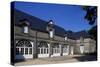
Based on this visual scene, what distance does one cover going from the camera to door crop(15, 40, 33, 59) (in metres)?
5.02

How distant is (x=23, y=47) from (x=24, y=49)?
50mm

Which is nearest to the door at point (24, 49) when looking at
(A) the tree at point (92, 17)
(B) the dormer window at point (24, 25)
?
(B) the dormer window at point (24, 25)

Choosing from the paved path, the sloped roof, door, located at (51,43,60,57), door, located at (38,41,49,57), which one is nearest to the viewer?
the sloped roof

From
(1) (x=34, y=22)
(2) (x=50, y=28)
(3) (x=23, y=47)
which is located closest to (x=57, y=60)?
(2) (x=50, y=28)

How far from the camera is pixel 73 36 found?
18.7 feet

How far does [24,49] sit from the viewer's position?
5121mm

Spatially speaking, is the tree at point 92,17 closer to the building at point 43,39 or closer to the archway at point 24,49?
the building at point 43,39

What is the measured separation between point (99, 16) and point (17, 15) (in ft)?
7.16

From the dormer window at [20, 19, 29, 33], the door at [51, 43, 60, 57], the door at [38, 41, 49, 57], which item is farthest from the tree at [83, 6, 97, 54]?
the dormer window at [20, 19, 29, 33]

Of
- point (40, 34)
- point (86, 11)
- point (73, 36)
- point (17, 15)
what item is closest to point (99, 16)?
point (86, 11)

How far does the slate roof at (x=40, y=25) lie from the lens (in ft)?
16.3

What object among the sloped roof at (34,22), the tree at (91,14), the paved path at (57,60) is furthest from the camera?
the tree at (91,14)

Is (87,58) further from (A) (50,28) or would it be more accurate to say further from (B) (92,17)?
(A) (50,28)

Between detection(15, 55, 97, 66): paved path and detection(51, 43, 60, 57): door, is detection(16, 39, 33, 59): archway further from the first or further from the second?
detection(51, 43, 60, 57): door
